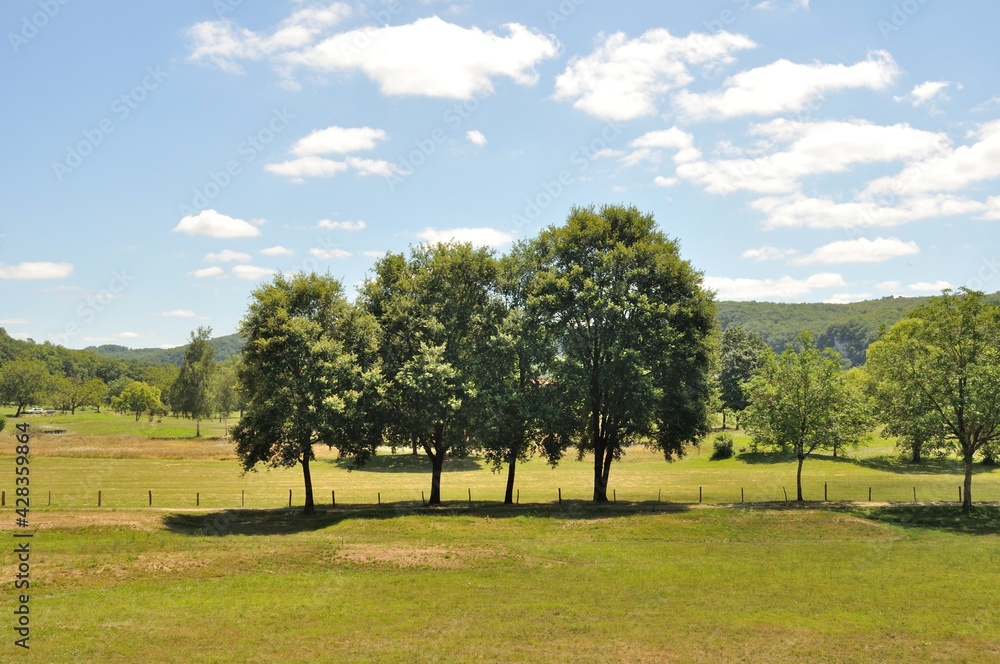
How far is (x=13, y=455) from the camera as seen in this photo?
81.9 m

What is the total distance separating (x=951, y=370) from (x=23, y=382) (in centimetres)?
21102

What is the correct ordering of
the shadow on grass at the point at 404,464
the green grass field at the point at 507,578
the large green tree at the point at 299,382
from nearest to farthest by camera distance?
the green grass field at the point at 507,578, the large green tree at the point at 299,382, the shadow on grass at the point at 404,464

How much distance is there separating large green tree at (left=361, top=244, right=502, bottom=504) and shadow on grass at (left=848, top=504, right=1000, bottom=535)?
96.6 feet

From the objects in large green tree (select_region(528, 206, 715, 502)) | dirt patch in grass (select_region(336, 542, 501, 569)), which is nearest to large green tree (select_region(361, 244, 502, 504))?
large green tree (select_region(528, 206, 715, 502))

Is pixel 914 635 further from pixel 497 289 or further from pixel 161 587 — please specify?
pixel 497 289

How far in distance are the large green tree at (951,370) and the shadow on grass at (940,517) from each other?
1594 mm

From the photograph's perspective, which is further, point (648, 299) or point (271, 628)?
point (648, 299)

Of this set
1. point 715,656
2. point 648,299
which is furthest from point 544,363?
point 715,656

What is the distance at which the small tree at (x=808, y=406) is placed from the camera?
53.8m

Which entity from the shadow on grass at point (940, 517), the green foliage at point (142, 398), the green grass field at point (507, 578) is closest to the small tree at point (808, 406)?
the green grass field at point (507, 578)

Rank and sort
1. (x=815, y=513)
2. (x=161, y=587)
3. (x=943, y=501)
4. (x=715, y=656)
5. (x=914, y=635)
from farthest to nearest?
(x=943, y=501) < (x=815, y=513) < (x=161, y=587) < (x=914, y=635) < (x=715, y=656)

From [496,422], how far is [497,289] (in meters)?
11.2

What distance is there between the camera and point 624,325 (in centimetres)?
5006

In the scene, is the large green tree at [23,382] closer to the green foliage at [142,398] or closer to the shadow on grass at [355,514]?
the green foliage at [142,398]
